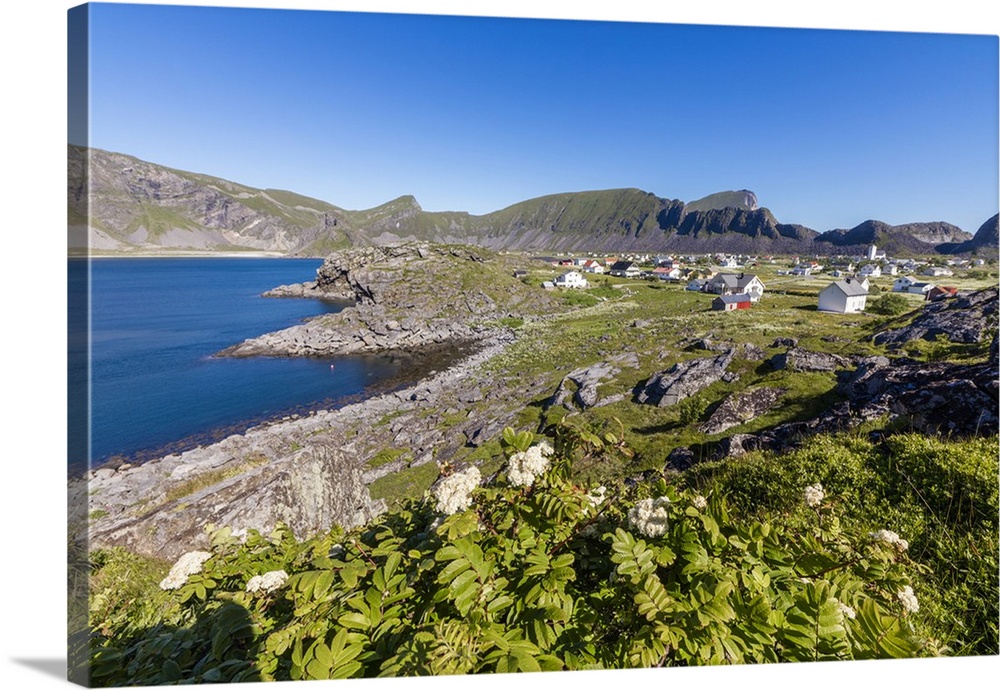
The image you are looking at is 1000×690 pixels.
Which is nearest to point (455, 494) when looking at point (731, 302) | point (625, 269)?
point (731, 302)

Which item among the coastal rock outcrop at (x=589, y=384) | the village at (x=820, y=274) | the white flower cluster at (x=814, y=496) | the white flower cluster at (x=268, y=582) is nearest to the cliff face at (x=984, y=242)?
the village at (x=820, y=274)

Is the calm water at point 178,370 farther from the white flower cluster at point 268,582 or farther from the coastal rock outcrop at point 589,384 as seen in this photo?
the coastal rock outcrop at point 589,384

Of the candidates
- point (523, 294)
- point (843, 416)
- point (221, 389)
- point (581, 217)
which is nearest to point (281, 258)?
point (221, 389)

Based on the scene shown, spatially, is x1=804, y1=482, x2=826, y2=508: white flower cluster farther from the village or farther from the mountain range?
the village

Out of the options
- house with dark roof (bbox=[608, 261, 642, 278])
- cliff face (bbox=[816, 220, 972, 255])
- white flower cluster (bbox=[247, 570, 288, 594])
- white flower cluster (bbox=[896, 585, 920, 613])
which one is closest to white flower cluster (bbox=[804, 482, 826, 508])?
white flower cluster (bbox=[896, 585, 920, 613])

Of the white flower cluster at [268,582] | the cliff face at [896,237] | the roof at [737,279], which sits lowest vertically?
the white flower cluster at [268,582]

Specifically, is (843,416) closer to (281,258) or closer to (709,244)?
(709,244)
